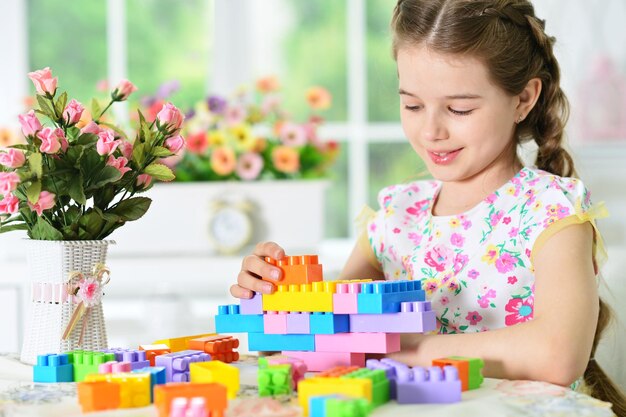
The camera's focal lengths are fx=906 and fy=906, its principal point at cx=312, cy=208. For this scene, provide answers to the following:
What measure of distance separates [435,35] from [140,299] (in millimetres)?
1788

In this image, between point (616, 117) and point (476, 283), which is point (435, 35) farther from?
point (616, 117)

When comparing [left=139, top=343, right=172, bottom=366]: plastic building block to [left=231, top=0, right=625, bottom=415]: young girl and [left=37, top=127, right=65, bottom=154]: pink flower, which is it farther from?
[left=37, top=127, right=65, bottom=154]: pink flower

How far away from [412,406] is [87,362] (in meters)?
0.46

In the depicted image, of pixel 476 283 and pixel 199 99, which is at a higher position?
pixel 199 99

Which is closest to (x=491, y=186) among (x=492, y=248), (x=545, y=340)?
(x=492, y=248)

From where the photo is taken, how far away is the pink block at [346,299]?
1154 mm

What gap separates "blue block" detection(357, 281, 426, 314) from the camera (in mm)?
1134

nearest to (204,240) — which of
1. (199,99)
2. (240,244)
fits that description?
(240,244)

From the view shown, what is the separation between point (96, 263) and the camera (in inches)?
54.1

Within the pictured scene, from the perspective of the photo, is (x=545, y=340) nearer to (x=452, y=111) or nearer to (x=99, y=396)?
(x=452, y=111)

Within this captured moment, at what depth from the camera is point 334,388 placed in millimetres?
950

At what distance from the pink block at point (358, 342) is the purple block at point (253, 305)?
107mm

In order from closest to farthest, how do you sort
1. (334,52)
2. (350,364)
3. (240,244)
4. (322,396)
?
(322,396) < (350,364) < (240,244) < (334,52)

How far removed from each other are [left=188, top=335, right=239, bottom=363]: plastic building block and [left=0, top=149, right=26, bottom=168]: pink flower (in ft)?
1.16
